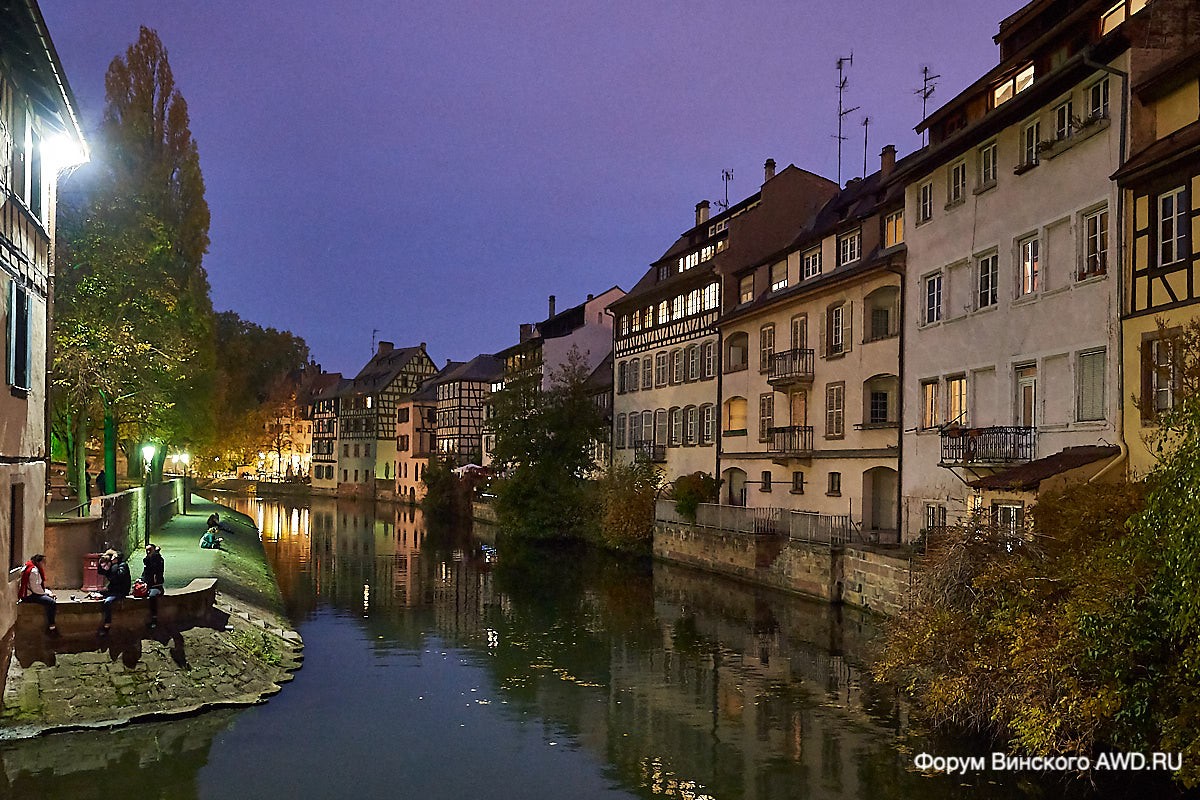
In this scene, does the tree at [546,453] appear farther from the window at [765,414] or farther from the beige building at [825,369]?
the window at [765,414]

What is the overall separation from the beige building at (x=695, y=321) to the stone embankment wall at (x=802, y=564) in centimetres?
458

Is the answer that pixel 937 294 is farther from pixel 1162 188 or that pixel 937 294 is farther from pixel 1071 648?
pixel 1071 648

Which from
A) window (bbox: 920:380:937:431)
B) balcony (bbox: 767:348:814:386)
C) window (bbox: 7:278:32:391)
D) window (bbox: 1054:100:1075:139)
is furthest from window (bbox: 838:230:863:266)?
window (bbox: 7:278:32:391)

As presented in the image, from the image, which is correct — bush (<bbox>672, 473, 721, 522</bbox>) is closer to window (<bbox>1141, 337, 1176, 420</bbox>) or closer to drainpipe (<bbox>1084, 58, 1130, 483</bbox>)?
drainpipe (<bbox>1084, 58, 1130, 483</bbox>)

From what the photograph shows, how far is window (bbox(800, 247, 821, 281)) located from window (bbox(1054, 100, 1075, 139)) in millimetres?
11930

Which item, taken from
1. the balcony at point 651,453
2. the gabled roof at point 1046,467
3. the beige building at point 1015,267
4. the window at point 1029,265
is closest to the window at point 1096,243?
the beige building at point 1015,267

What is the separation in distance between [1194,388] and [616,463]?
32.4m

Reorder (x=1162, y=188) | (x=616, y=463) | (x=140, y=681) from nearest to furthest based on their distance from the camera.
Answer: (x=140, y=681) < (x=1162, y=188) < (x=616, y=463)

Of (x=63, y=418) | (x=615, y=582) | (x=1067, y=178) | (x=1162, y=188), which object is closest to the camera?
(x=1162, y=188)

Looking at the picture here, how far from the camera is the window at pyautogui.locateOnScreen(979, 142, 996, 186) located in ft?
75.0

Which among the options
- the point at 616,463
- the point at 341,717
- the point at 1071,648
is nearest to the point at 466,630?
the point at 341,717

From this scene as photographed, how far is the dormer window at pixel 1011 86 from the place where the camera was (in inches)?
853

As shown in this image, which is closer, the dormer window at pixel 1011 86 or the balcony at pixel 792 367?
the dormer window at pixel 1011 86

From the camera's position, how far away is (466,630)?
23969 millimetres
